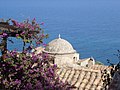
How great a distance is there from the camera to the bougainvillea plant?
5832mm

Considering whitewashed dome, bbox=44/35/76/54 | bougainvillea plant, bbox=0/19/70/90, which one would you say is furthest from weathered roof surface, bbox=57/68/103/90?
whitewashed dome, bbox=44/35/76/54

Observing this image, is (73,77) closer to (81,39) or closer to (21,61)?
(21,61)

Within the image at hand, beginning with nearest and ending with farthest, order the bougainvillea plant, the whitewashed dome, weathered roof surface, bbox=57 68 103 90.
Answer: the bougainvillea plant → weathered roof surface, bbox=57 68 103 90 → the whitewashed dome

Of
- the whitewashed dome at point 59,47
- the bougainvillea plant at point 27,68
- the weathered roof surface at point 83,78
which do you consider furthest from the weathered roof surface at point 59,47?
the bougainvillea plant at point 27,68

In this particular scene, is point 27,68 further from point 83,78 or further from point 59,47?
point 59,47

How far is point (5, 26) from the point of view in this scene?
5.94m

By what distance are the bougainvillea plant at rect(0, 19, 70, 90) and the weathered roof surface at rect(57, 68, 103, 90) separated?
9.71 ft

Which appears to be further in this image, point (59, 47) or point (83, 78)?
point (59, 47)

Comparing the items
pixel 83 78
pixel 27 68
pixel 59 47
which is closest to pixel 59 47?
pixel 59 47

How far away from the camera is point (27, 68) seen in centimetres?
590

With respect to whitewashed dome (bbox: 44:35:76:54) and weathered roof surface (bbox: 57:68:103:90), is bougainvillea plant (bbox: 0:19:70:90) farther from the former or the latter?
whitewashed dome (bbox: 44:35:76:54)

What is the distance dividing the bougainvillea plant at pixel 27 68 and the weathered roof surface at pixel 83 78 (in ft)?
9.71

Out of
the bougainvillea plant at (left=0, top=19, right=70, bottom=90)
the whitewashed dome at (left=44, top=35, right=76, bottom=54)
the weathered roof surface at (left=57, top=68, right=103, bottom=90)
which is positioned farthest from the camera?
the whitewashed dome at (left=44, top=35, right=76, bottom=54)

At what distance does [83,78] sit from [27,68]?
3.89 m
